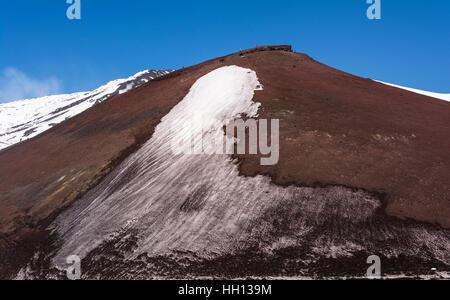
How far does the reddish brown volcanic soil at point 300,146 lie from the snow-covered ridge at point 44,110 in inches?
2567

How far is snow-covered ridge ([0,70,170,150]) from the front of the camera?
91.5 meters

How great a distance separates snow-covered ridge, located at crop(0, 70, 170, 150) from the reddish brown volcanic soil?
214 feet

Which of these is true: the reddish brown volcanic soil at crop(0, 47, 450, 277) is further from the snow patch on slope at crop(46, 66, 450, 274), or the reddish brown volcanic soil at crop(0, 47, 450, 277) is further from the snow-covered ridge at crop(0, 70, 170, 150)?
the snow-covered ridge at crop(0, 70, 170, 150)

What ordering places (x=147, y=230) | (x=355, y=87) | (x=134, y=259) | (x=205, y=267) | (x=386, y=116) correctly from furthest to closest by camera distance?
1. (x=355, y=87)
2. (x=386, y=116)
3. (x=147, y=230)
4. (x=134, y=259)
5. (x=205, y=267)

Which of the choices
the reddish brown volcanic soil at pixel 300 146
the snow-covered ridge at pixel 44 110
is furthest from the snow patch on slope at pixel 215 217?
the snow-covered ridge at pixel 44 110

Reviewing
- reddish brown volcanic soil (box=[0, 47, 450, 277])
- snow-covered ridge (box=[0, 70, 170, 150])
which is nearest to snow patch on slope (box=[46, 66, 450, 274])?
reddish brown volcanic soil (box=[0, 47, 450, 277])

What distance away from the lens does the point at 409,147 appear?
61.0 feet

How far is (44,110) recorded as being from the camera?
4786 inches

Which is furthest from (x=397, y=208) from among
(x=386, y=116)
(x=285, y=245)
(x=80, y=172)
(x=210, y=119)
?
(x=80, y=172)

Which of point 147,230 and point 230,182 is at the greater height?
point 230,182

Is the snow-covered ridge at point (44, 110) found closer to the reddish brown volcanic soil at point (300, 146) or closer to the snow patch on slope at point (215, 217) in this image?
the reddish brown volcanic soil at point (300, 146)

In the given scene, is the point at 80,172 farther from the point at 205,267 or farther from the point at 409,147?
the point at 409,147

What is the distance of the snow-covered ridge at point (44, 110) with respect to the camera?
9152cm
